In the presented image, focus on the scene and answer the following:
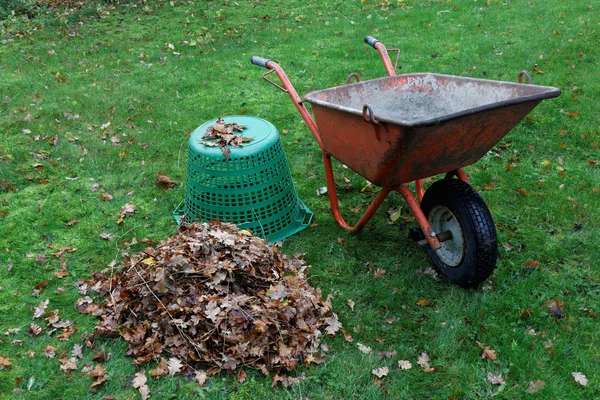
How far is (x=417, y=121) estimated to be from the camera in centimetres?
255

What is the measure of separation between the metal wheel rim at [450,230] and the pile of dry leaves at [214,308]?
3.11 feet

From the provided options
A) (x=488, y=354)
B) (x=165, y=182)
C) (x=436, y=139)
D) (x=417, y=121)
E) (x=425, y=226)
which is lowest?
(x=165, y=182)

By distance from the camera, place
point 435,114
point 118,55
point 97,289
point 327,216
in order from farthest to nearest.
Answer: point 118,55 → point 327,216 → point 435,114 → point 97,289

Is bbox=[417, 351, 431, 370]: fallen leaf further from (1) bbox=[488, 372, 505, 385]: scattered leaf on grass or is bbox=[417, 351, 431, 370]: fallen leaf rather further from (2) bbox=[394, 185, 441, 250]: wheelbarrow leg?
(2) bbox=[394, 185, 441, 250]: wheelbarrow leg

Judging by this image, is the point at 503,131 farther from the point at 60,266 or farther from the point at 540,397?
the point at 60,266

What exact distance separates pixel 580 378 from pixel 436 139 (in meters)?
Answer: 1.61

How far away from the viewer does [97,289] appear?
3.58 m

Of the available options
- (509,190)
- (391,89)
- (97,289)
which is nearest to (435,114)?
(391,89)

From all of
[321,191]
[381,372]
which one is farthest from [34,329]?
[321,191]

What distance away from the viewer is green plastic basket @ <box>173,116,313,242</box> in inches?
149

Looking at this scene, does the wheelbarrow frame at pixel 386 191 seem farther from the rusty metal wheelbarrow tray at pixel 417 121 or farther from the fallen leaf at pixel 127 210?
the fallen leaf at pixel 127 210

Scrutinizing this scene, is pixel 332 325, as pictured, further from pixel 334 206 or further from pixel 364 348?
pixel 334 206

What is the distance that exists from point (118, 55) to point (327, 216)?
6.00 m

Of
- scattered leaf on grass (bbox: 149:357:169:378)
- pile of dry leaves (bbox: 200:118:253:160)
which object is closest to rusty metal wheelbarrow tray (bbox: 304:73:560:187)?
pile of dry leaves (bbox: 200:118:253:160)
